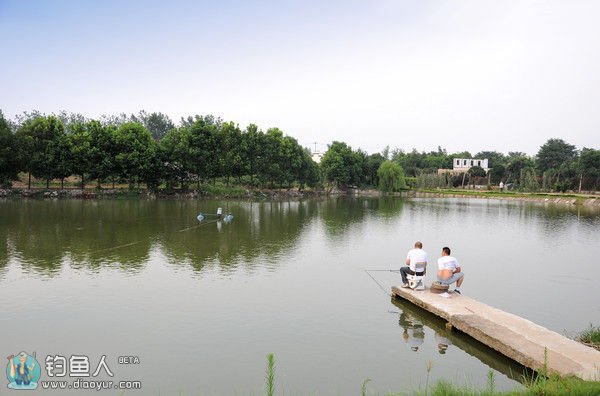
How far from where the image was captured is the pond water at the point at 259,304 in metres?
9.99

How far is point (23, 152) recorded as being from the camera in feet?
200

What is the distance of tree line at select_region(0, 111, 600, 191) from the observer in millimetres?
63156

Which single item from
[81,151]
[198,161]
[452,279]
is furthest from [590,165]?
[452,279]

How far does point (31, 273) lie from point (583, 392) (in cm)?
1822

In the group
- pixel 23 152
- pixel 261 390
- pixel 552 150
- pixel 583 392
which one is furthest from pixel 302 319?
pixel 552 150

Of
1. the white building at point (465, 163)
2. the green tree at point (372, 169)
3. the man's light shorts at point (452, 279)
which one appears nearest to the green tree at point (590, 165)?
the green tree at point (372, 169)

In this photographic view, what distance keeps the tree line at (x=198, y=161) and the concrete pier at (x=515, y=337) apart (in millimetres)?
61024

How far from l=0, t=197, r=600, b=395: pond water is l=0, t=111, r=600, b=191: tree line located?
37058 millimetres

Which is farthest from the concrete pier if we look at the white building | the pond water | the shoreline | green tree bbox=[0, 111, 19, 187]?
the white building

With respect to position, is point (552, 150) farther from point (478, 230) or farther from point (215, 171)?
point (478, 230)

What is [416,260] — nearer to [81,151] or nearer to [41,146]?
[81,151]

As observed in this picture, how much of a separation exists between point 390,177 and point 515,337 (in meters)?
93.2

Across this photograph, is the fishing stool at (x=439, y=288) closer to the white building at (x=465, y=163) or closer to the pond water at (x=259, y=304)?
the pond water at (x=259, y=304)

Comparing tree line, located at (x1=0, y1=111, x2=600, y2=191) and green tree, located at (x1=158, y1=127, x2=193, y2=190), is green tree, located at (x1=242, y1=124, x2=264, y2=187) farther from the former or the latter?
green tree, located at (x1=158, y1=127, x2=193, y2=190)
